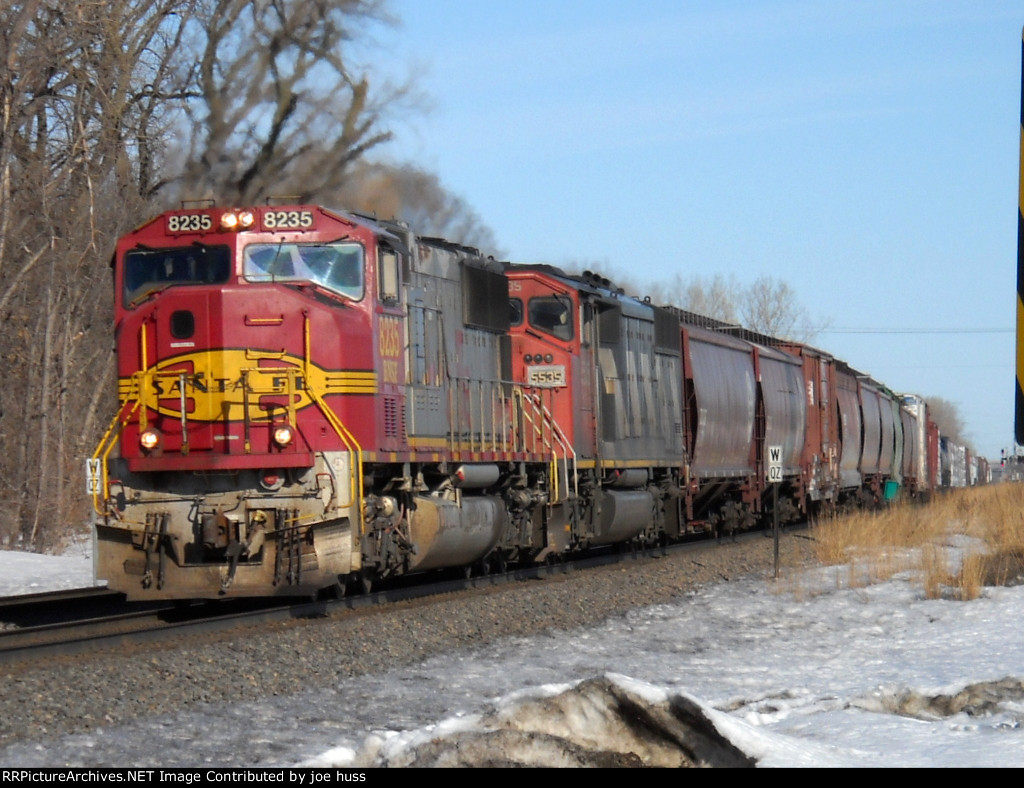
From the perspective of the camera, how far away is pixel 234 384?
38.4 feet

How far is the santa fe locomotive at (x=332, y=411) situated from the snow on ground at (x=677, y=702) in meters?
2.26

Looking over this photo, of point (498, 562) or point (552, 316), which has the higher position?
point (552, 316)

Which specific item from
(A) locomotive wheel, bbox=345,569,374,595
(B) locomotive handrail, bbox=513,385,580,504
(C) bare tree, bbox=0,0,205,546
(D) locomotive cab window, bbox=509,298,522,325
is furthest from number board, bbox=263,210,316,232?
(C) bare tree, bbox=0,0,205,546

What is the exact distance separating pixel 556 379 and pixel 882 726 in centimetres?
1068

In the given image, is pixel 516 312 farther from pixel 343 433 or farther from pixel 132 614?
pixel 132 614

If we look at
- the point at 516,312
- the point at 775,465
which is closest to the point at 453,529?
the point at 516,312

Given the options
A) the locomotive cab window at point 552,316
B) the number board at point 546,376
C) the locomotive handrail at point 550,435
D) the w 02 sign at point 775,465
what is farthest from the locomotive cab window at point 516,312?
the w 02 sign at point 775,465

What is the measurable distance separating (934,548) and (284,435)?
884 centimetres

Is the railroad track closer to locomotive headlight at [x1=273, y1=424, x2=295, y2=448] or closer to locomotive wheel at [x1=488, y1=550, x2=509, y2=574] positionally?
locomotive wheel at [x1=488, y1=550, x2=509, y2=574]

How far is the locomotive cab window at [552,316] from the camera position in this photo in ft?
56.1

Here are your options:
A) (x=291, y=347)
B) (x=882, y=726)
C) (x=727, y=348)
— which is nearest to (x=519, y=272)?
(x=291, y=347)

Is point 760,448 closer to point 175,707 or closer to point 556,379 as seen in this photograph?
point 556,379

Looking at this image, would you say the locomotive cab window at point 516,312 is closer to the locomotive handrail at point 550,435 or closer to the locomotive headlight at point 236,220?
the locomotive handrail at point 550,435

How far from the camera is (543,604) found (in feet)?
43.4
